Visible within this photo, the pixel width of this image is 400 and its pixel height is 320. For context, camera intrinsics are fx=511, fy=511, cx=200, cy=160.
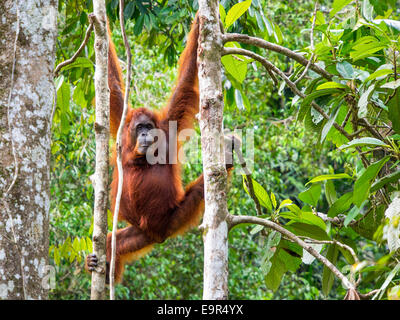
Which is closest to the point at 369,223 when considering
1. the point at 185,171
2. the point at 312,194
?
the point at 312,194

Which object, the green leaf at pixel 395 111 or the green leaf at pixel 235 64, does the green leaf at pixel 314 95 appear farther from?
the green leaf at pixel 235 64

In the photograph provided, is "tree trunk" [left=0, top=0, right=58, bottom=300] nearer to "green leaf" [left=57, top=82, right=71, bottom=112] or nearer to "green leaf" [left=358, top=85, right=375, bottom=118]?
"green leaf" [left=358, top=85, right=375, bottom=118]

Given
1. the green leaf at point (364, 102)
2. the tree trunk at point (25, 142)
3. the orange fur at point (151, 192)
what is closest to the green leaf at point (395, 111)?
the green leaf at point (364, 102)

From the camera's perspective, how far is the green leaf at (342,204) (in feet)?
8.34

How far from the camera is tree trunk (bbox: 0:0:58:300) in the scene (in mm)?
1921

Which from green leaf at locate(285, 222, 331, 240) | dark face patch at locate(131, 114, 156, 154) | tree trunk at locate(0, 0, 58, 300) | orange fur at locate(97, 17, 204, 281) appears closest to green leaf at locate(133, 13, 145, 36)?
orange fur at locate(97, 17, 204, 281)

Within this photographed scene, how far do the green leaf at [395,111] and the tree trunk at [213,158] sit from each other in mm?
796

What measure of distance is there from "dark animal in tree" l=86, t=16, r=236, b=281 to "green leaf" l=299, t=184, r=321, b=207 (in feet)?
5.55

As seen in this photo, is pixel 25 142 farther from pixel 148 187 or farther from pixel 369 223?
pixel 148 187

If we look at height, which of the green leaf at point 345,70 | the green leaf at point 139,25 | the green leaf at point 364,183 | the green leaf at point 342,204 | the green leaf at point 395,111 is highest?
the green leaf at point 139,25

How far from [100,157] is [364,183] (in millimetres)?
1240

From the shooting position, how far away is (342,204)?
258 centimetres

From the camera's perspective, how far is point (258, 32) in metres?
4.01
